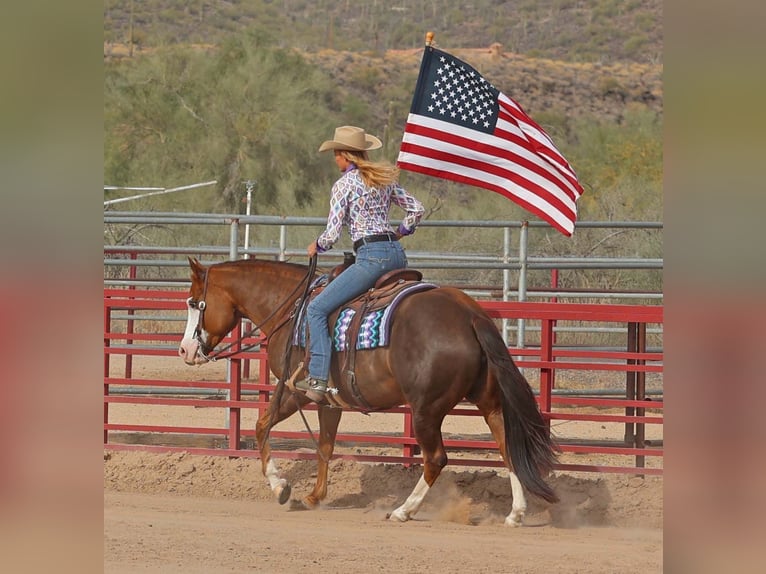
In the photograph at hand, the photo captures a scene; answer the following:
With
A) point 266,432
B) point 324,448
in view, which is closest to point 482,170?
point 324,448

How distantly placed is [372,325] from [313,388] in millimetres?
593

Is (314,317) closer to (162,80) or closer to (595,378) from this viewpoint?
(595,378)

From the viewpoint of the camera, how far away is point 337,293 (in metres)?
7.35

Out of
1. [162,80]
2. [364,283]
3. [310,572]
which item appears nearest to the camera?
[310,572]

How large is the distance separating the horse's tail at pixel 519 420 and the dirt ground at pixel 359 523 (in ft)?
1.31

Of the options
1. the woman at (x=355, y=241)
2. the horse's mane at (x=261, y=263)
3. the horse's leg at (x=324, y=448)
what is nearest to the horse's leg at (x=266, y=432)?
the horse's leg at (x=324, y=448)

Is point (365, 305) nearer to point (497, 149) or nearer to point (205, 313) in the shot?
point (205, 313)

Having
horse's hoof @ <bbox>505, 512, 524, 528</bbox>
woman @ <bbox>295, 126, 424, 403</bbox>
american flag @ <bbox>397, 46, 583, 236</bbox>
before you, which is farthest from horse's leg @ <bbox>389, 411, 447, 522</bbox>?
american flag @ <bbox>397, 46, 583, 236</bbox>

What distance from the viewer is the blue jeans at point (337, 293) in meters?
7.34

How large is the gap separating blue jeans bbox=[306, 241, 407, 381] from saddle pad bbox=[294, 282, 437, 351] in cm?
7
